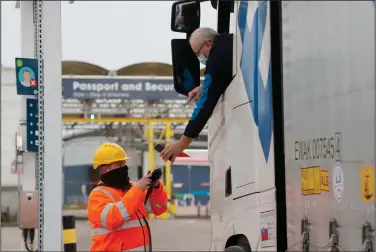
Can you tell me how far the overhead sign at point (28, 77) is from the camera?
3.21 meters

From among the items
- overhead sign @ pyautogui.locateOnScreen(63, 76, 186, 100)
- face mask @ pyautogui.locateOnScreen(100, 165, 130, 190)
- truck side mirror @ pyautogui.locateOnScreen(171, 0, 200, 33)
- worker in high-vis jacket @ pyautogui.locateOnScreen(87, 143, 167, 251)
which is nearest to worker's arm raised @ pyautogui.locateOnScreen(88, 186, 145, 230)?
worker in high-vis jacket @ pyautogui.locateOnScreen(87, 143, 167, 251)

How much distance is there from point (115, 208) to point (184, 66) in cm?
109

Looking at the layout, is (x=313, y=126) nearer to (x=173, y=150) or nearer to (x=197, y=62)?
(x=173, y=150)

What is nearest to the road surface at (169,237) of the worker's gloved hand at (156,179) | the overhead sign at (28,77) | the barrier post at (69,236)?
the barrier post at (69,236)

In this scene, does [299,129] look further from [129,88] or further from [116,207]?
[129,88]

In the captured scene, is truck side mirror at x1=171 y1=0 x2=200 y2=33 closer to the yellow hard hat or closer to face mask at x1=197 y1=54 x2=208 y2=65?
face mask at x1=197 y1=54 x2=208 y2=65

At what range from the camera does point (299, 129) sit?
9.46ft

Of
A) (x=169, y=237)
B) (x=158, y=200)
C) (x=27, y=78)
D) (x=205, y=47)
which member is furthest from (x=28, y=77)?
(x=169, y=237)

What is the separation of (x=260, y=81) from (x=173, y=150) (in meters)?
0.83

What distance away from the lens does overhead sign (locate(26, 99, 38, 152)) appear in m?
3.14

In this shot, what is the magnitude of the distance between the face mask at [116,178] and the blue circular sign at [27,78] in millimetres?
1471

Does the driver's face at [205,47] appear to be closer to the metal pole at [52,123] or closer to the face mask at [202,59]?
the face mask at [202,59]

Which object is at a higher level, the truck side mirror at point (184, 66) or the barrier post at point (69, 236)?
the truck side mirror at point (184, 66)

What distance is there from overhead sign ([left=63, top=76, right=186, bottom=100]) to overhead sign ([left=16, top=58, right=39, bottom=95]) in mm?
17207
